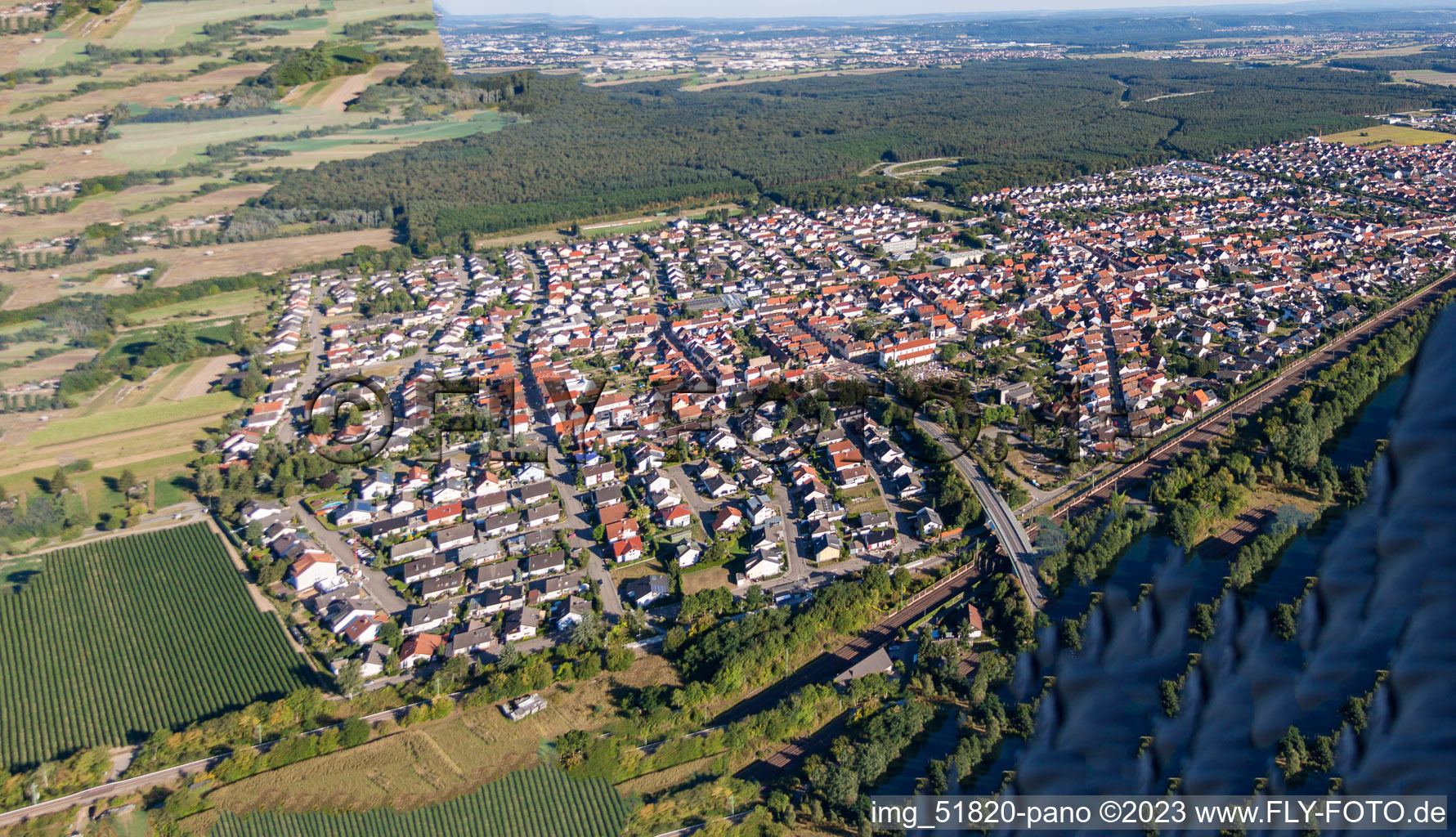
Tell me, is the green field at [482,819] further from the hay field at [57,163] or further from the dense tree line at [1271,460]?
the hay field at [57,163]

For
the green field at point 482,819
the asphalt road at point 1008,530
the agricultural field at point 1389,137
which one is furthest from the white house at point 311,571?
the agricultural field at point 1389,137

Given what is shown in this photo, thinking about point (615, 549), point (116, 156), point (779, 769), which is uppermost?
point (116, 156)

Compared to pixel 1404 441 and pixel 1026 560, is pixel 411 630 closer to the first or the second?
pixel 1026 560

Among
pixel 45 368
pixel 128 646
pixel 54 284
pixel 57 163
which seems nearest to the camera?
pixel 128 646

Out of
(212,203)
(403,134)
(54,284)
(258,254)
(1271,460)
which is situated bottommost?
(1271,460)

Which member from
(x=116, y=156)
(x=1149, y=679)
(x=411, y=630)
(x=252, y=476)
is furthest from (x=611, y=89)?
(x=1149, y=679)

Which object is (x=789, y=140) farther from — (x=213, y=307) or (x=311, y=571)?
(x=311, y=571)

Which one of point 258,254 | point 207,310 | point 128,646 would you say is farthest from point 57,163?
point 258,254
